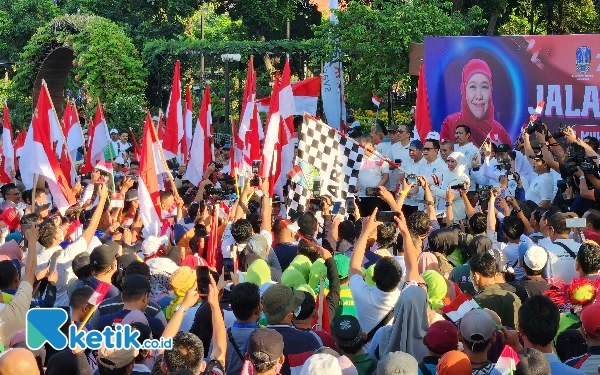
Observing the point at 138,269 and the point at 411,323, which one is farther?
the point at 138,269

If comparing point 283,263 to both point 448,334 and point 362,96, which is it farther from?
point 362,96

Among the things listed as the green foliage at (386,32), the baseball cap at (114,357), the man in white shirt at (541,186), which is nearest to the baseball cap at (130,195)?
the man in white shirt at (541,186)

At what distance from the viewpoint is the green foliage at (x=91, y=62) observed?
2744 cm

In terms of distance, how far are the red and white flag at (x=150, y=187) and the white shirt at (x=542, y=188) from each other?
14.4 feet

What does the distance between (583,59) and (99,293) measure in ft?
36.6

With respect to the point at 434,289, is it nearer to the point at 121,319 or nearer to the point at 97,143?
the point at 121,319

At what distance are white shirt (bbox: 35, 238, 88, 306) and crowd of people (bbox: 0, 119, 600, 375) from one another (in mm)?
14

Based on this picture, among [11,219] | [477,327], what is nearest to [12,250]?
[11,219]

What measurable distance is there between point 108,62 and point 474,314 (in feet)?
77.5

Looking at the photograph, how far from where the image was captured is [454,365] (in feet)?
15.9

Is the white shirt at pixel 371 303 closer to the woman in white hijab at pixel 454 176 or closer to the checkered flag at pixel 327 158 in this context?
the checkered flag at pixel 327 158

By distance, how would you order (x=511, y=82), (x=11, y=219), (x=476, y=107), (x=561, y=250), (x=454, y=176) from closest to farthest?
(x=561, y=250)
(x=11, y=219)
(x=454, y=176)
(x=511, y=82)
(x=476, y=107)

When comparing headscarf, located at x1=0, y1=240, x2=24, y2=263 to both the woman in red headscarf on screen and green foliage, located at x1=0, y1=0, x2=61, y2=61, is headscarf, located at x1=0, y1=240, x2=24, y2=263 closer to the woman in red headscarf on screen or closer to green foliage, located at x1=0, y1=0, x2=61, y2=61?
the woman in red headscarf on screen

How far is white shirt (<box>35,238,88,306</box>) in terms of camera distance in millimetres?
7632
